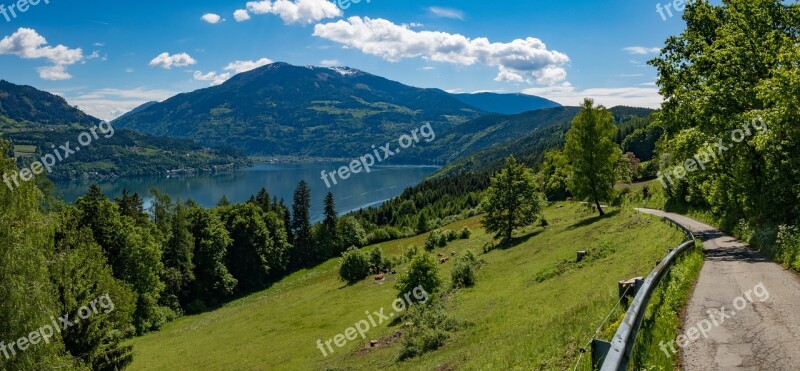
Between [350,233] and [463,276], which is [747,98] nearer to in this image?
[463,276]

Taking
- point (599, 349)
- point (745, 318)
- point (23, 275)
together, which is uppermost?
point (599, 349)

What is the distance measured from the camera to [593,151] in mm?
52938

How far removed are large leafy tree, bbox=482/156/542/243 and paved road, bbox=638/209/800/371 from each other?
44.7 meters

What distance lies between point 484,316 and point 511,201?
117 ft

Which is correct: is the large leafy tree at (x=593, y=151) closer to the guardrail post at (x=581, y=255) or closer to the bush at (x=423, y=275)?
the guardrail post at (x=581, y=255)

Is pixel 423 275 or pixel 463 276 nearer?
pixel 423 275

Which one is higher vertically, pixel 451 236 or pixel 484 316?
pixel 484 316

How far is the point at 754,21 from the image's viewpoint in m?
23.8

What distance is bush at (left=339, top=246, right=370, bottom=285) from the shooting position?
7038cm

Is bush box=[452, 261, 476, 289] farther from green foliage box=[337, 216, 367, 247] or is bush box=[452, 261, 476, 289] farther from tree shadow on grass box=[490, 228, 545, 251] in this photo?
green foliage box=[337, 216, 367, 247]

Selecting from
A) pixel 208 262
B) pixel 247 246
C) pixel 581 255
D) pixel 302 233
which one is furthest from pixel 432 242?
pixel 581 255

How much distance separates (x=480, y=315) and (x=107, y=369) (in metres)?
25.1

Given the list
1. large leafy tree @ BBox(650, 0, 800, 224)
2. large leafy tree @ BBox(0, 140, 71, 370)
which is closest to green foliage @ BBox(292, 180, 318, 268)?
large leafy tree @ BBox(0, 140, 71, 370)

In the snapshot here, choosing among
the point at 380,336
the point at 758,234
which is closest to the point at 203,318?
the point at 380,336
